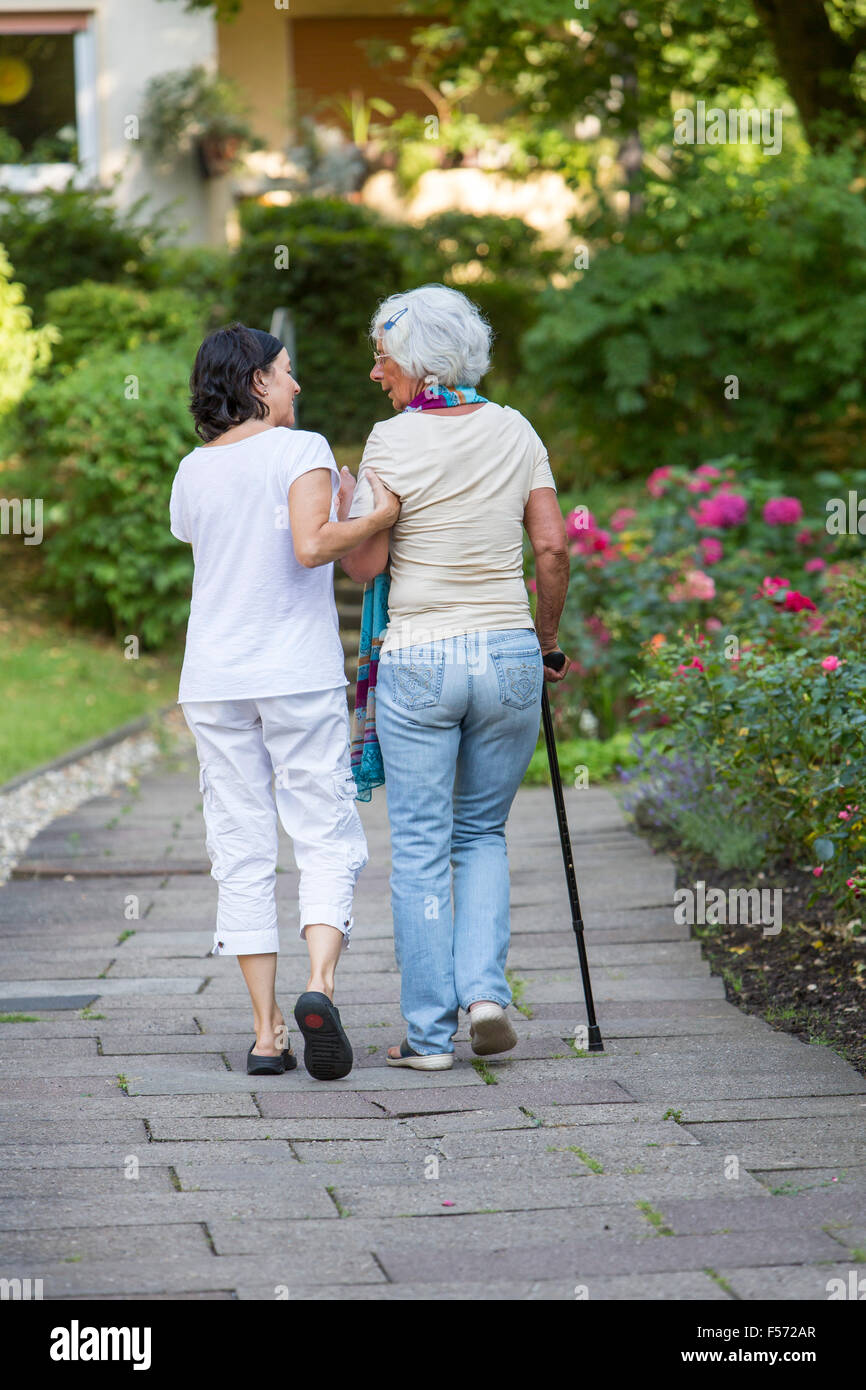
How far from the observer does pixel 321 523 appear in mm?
3330

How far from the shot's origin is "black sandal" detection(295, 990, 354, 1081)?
10.8ft

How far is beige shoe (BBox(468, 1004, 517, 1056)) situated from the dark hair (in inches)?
55.2

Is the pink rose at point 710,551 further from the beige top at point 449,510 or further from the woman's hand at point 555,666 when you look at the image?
the beige top at point 449,510

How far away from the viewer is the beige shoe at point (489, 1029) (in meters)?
3.39

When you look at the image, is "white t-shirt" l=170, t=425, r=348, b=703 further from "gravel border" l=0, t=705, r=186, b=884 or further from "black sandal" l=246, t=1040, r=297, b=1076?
"gravel border" l=0, t=705, r=186, b=884

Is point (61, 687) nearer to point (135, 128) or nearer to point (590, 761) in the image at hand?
point (590, 761)

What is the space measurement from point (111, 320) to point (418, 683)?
8.39m

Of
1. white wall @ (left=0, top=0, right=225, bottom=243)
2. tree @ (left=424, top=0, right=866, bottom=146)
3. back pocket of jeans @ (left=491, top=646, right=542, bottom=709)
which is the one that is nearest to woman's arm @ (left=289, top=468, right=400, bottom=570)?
back pocket of jeans @ (left=491, top=646, right=542, bottom=709)

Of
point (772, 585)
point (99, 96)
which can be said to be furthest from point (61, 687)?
point (99, 96)

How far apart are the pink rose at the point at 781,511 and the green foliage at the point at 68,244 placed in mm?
6814

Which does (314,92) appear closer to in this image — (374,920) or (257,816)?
(374,920)

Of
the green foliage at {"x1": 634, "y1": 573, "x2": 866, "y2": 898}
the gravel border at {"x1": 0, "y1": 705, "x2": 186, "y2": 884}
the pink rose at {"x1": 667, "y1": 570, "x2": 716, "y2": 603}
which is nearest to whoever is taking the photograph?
the green foliage at {"x1": 634, "y1": 573, "x2": 866, "y2": 898}

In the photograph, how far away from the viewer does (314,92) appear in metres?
16.0
